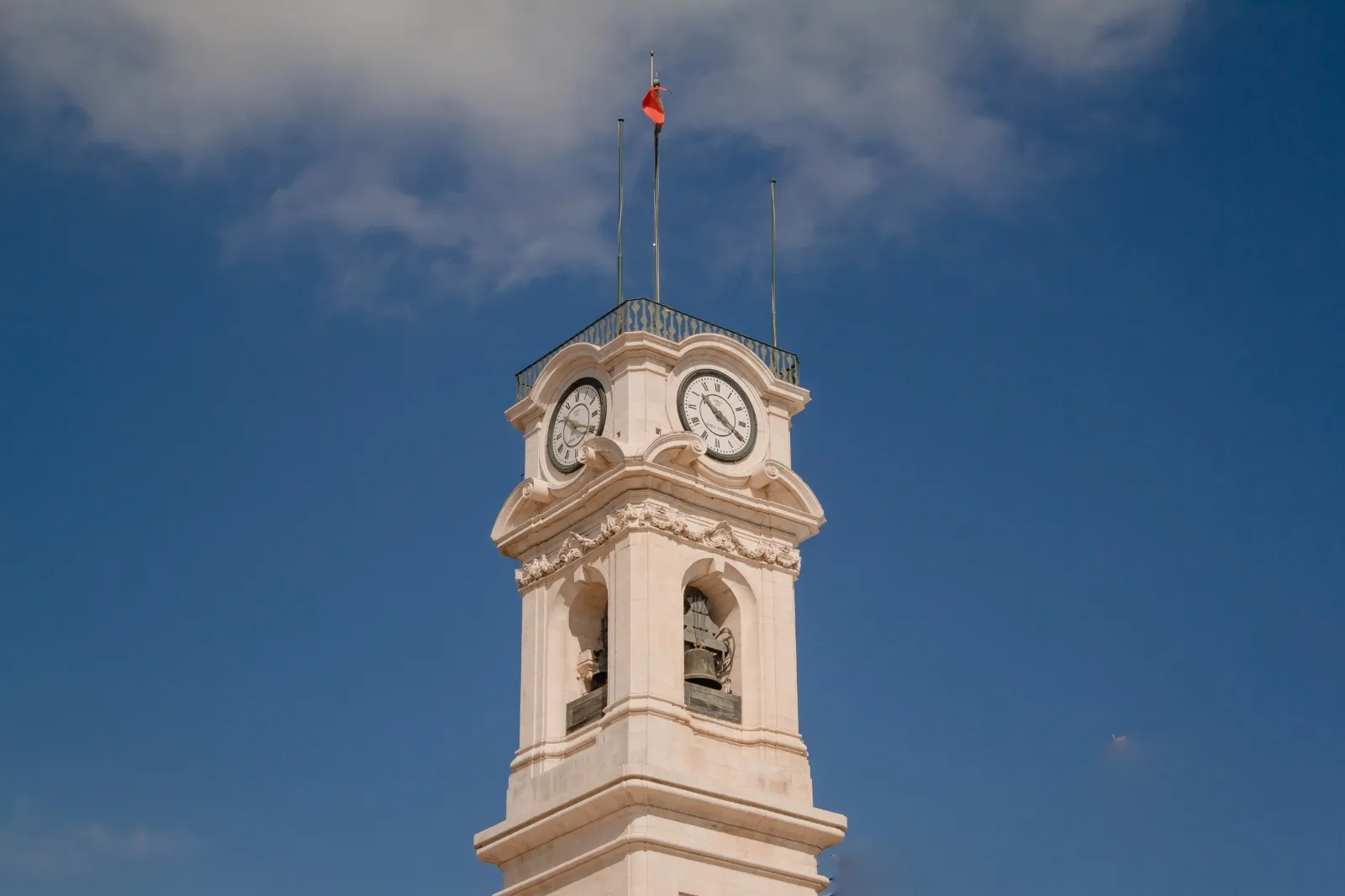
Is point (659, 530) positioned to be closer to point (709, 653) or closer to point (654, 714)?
point (709, 653)

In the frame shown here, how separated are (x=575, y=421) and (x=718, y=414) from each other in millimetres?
3508

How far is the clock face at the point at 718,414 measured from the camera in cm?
5478

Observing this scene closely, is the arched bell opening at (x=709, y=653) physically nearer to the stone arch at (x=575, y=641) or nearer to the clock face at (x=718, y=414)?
the stone arch at (x=575, y=641)

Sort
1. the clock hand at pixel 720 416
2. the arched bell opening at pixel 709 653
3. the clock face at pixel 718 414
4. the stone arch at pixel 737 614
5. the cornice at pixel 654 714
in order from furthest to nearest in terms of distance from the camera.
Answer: the clock hand at pixel 720 416 → the clock face at pixel 718 414 → the stone arch at pixel 737 614 → the arched bell opening at pixel 709 653 → the cornice at pixel 654 714

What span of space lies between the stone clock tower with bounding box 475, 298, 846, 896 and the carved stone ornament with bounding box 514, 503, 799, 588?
53mm

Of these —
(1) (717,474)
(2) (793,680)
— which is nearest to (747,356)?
(1) (717,474)

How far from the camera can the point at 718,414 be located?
182 feet

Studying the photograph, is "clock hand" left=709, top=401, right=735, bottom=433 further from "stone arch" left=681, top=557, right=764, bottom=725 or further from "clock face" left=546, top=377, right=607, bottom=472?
"stone arch" left=681, top=557, right=764, bottom=725

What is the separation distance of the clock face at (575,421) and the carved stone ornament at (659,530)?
6.83ft

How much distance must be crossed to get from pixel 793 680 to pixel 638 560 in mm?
4899

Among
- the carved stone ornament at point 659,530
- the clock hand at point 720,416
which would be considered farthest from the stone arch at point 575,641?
the clock hand at point 720,416

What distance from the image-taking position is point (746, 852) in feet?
168

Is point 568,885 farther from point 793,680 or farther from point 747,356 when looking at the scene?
point 747,356

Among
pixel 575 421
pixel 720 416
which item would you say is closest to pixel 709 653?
pixel 720 416
